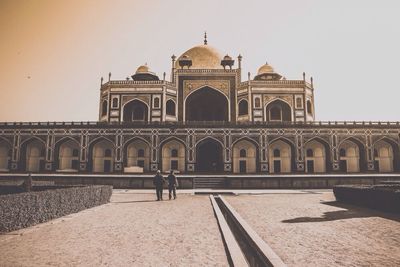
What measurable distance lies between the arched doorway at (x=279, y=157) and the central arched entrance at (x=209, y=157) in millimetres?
5962

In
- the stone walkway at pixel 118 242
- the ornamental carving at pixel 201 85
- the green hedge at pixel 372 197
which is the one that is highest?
the ornamental carving at pixel 201 85

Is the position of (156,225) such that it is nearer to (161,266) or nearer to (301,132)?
(161,266)

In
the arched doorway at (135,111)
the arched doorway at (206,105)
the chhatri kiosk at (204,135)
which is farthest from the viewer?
the arched doorway at (206,105)

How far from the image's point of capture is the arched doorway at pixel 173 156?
107ft

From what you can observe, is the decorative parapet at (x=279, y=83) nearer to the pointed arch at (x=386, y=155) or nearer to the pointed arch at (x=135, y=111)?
the pointed arch at (x=386, y=155)

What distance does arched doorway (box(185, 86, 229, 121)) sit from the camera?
119 ft

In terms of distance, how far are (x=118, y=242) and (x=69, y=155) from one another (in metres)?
30.0

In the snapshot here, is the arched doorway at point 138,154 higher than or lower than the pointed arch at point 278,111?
lower

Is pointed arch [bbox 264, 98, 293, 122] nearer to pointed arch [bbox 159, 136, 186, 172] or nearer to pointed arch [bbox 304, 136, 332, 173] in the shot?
pointed arch [bbox 304, 136, 332, 173]

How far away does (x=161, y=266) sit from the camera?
4770 mm

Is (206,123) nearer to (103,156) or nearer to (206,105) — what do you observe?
(206,105)

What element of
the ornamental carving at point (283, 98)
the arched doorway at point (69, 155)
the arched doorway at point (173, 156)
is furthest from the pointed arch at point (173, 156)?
the ornamental carving at point (283, 98)

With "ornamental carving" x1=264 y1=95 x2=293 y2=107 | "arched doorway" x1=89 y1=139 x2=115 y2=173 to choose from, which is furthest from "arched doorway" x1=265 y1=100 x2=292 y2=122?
"arched doorway" x1=89 y1=139 x2=115 y2=173

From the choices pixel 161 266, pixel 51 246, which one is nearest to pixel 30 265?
pixel 51 246
